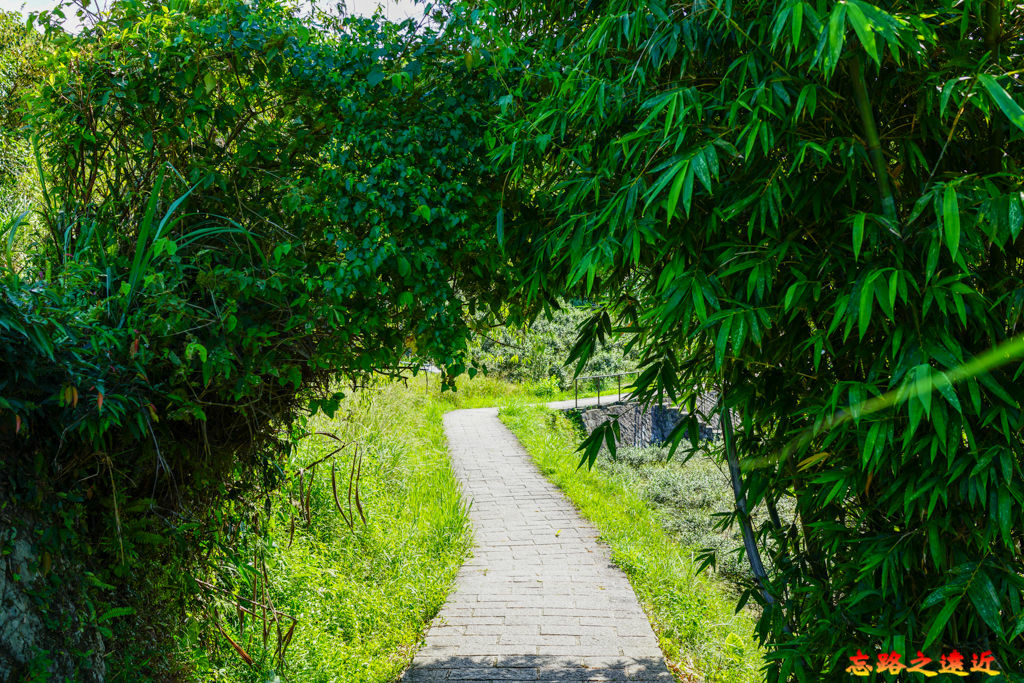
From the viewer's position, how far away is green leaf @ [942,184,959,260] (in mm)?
1584

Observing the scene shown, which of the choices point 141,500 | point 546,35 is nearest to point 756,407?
point 546,35

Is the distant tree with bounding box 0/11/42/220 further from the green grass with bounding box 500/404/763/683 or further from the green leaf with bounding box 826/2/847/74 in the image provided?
the green grass with bounding box 500/404/763/683

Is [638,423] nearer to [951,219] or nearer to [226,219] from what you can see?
[226,219]

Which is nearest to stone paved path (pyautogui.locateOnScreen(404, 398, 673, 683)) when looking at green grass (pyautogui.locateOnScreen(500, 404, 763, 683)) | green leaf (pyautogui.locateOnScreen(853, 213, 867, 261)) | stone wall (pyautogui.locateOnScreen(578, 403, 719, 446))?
green grass (pyautogui.locateOnScreen(500, 404, 763, 683))

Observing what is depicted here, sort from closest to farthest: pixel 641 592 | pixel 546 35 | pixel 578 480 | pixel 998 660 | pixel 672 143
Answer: pixel 998 660 → pixel 672 143 → pixel 546 35 → pixel 641 592 → pixel 578 480

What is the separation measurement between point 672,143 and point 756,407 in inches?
41.4

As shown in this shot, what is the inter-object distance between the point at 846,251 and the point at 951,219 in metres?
0.42

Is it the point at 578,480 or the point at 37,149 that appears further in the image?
the point at 578,480

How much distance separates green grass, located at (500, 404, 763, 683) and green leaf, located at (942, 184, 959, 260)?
10.5ft

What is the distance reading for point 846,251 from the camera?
6.65 feet

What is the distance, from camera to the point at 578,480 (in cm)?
812

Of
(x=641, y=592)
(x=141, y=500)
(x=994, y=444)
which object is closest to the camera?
(x=994, y=444)

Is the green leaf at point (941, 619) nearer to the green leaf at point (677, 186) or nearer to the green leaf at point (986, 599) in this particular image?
the green leaf at point (986, 599)

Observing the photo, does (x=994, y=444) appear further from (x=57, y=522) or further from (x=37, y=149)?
(x=37, y=149)
